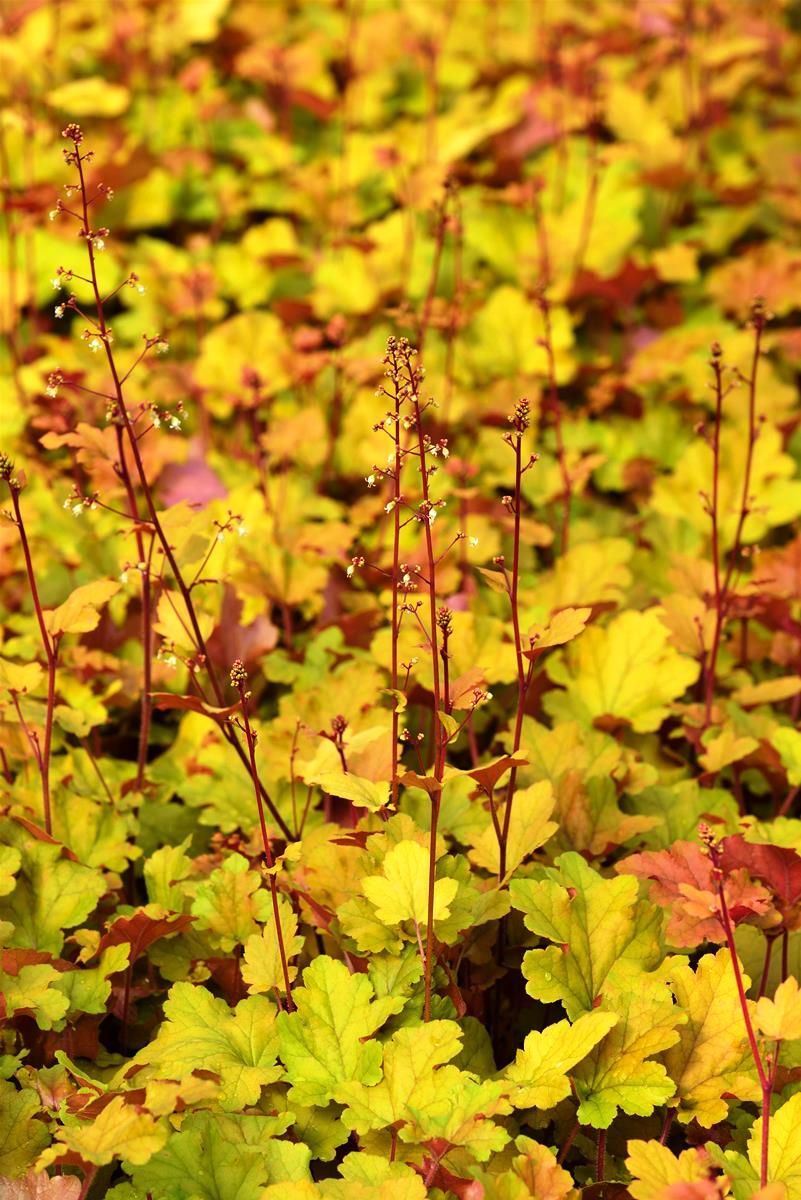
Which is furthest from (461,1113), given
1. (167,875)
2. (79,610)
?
(79,610)

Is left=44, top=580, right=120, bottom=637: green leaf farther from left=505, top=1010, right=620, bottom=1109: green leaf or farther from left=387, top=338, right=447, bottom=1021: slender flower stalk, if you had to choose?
left=505, top=1010, right=620, bottom=1109: green leaf

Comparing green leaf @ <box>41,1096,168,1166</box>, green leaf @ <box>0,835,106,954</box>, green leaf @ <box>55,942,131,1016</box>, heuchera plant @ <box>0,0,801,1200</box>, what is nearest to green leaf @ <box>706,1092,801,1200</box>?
heuchera plant @ <box>0,0,801,1200</box>

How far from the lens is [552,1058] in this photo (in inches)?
63.1

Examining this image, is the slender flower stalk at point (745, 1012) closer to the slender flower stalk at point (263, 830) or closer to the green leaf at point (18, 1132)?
the slender flower stalk at point (263, 830)

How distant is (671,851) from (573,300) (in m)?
2.03

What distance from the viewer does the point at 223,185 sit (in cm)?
391

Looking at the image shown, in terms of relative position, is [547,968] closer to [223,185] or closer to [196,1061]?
[196,1061]

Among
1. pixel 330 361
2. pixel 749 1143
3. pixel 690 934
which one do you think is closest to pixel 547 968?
pixel 690 934

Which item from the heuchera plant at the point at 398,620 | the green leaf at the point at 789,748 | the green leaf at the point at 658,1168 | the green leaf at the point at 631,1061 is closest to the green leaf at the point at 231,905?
the heuchera plant at the point at 398,620

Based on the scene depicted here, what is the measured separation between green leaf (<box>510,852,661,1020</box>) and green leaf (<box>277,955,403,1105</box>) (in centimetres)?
22

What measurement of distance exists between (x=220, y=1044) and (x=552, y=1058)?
437mm

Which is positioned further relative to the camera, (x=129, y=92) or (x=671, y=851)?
(x=129, y=92)

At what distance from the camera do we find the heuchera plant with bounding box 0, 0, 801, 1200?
1621 millimetres

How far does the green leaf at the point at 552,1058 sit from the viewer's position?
1.54 meters
